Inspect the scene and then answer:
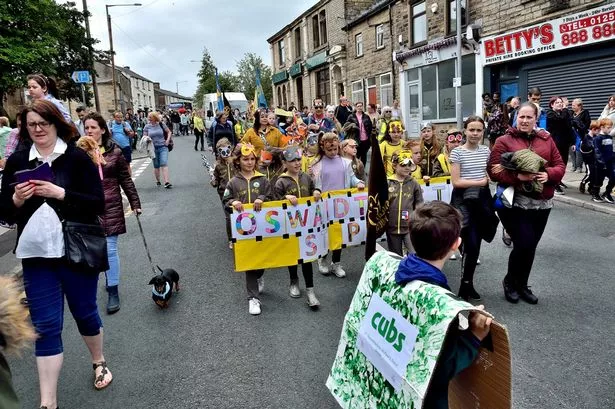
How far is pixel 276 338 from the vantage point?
4.20m

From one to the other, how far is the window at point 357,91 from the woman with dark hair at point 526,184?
24.8 m

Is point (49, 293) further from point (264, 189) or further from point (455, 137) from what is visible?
point (455, 137)

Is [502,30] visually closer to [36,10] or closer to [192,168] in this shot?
[192,168]

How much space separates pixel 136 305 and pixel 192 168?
40.8ft

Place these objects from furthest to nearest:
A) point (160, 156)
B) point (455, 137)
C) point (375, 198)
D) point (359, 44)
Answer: point (359, 44) < point (160, 156) < point (455, 137) < point (375, 198)

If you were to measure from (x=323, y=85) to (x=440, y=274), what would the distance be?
1369 inches

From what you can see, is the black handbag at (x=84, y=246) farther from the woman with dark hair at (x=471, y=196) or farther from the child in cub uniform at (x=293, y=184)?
the woman with dark hair at (x=471, y=196)

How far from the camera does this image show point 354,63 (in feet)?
97.2

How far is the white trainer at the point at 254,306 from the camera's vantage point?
4.72 m

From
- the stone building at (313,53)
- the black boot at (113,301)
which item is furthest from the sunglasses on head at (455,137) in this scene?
the stone building at (313,53)

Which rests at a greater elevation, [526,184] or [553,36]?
[553,36]

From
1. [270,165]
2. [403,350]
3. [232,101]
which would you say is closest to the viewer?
[403,350]

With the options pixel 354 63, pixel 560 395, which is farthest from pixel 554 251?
pixel 354 63

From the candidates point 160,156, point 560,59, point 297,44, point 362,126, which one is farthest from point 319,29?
A: point 160,156
